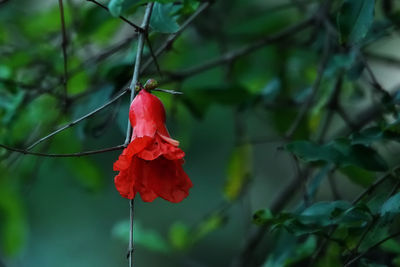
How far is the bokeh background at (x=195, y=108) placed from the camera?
5.13ft

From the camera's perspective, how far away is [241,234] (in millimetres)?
3334

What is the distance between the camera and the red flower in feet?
3.25

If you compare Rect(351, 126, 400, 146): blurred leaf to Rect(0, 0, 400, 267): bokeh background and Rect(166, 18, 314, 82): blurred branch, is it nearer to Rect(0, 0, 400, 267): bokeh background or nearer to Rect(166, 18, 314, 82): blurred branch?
Rect(0, 0, 400, 267): bokeh background

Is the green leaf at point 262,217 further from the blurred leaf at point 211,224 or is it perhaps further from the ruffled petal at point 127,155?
the blurred leaf at point 211,224

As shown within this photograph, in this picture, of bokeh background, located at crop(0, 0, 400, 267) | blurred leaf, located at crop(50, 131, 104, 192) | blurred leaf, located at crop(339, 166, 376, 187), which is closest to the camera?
blurred leaf, located at crop(339, 166, 376, 187)

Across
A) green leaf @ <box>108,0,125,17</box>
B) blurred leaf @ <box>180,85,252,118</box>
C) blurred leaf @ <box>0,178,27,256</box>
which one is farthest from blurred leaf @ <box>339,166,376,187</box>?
blurred leaf @ <box>0,178,27,256</box>

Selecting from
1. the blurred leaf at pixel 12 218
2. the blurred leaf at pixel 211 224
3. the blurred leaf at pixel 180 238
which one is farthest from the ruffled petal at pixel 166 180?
the blurred leaf at pixel 12 218

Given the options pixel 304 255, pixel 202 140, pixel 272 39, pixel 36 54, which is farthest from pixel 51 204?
pixel 304 255

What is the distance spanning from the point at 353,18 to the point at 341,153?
10.9 inches

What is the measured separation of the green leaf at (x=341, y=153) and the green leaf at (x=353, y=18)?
0.22 m

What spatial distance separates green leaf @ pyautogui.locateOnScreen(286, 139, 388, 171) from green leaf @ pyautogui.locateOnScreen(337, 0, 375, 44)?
224mm

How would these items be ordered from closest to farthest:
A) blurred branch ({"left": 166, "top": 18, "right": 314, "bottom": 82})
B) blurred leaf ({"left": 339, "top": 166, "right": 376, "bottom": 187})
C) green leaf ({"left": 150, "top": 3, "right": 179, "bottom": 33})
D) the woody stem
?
the woody stem, green leaf ({"left": 150, "top": 3, "right": 179, "bottom": 33}), blurred leaf ({"left": 339, "top": 166, "right": 376, "bottom": 187}), blurred branch ({"left": 166, "top": 18, "right": 314, "bottom": 82})

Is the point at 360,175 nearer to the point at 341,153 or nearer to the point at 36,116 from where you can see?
the point at 341,153

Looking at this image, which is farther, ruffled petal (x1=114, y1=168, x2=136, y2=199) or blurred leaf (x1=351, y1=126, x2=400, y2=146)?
blurred leaf (x1=351, y1=126, x2=400, y2=146)
